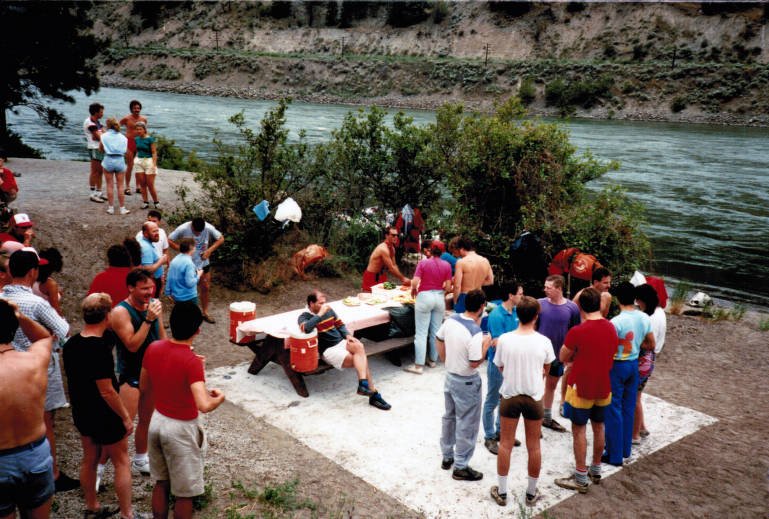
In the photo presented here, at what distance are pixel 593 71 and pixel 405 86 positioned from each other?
21794mm

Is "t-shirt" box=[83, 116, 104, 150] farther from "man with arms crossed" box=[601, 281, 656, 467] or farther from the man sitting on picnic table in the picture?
"man with arms crossed" box=[601, 281, 656, 467]

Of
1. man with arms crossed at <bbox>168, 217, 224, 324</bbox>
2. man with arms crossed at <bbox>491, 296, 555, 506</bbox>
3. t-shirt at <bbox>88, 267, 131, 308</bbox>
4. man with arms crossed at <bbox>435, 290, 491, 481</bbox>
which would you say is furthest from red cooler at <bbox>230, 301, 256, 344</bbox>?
man with arms crossed at <bbox>491, 296, 555, 506</bbox>

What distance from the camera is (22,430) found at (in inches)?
138

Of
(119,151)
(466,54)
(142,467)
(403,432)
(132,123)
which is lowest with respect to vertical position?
(403,432)

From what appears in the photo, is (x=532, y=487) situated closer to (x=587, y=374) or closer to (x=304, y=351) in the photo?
(x=587, y=374)

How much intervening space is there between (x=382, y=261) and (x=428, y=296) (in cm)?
127

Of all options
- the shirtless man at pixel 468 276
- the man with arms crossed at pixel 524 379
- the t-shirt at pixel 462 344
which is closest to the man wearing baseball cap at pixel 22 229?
the shirtless man at pixel 468 276

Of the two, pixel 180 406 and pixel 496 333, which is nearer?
pixel 180 406

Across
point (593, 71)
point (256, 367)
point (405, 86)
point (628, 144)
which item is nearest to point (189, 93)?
point (405, 86)

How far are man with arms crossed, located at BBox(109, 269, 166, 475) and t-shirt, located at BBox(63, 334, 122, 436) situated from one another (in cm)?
61

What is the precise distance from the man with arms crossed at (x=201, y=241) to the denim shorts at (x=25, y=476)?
4.66m

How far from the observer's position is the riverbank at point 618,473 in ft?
16.4

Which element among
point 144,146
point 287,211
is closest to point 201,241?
point 287,211

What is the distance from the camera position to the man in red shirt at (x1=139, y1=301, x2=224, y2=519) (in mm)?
3914
